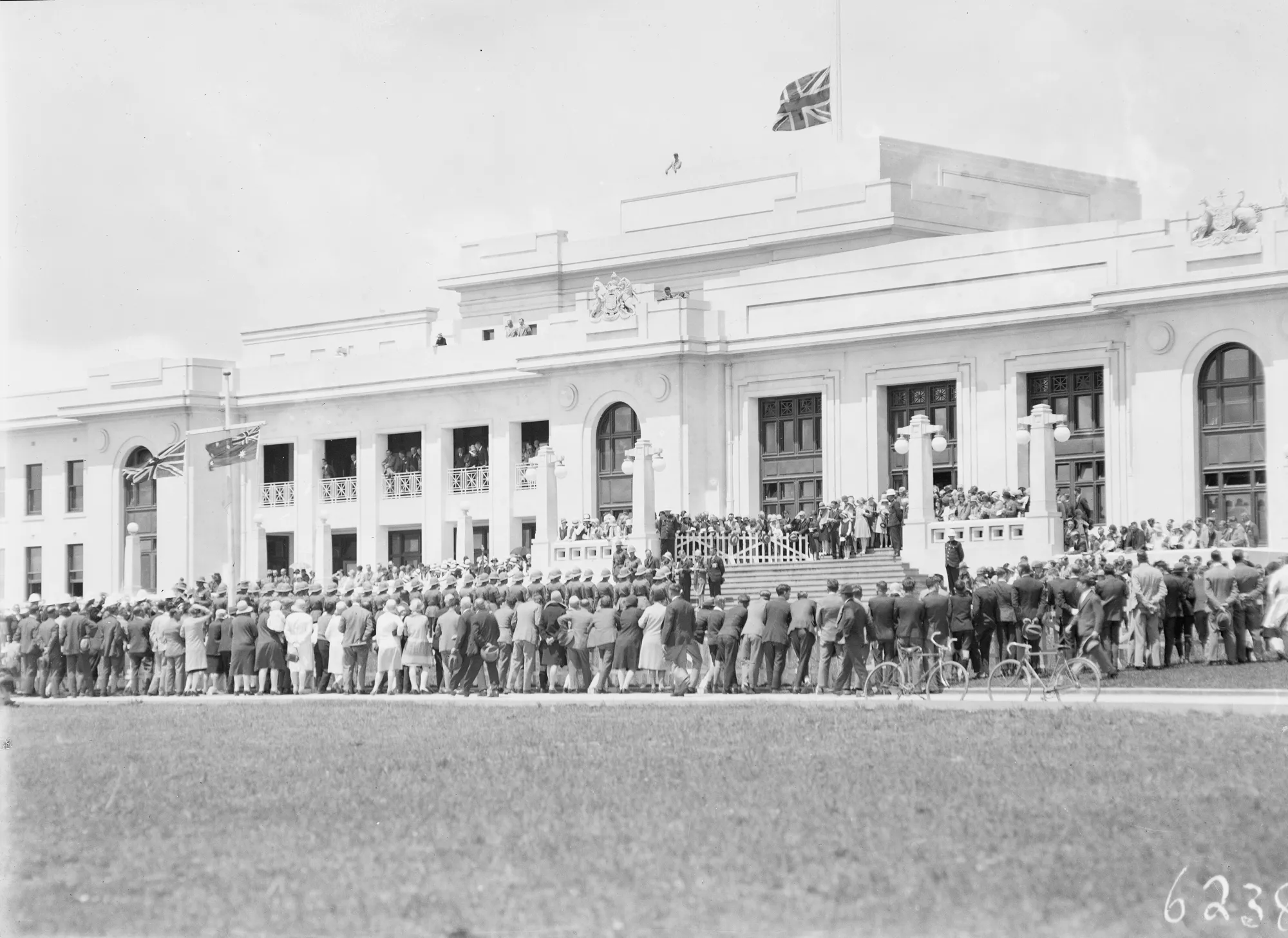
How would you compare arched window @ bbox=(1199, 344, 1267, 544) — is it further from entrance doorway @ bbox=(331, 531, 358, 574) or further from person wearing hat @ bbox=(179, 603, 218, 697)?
entrance doorway @ bbox=(331, 531, 358, 574)

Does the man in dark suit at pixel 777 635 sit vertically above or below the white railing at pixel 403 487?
below

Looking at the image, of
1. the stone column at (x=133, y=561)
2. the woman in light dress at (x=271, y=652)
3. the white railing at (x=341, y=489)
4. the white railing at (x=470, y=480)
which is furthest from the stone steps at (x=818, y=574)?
the stone column at (x=133, y=561)

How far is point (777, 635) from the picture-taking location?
82.0 feet

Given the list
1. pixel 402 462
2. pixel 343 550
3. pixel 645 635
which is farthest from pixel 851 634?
pixel 343 550

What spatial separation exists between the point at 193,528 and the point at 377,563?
624 centimetres

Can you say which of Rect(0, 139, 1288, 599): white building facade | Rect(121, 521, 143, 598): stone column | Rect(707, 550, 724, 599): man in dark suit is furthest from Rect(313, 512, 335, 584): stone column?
Rect(707, 550, 724, 599): man in dark suit

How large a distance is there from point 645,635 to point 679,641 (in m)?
0.52

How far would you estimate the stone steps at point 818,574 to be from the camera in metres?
36.1

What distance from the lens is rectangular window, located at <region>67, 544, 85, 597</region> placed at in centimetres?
5738

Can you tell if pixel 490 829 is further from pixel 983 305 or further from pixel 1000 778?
pixel 983 305

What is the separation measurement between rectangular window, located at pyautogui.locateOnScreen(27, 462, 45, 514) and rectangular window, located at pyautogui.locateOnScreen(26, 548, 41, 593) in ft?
3.93

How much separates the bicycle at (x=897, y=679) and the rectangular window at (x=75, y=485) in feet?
128

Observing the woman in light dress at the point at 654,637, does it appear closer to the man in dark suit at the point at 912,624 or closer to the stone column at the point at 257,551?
the man in dark suit at the point at 912,624

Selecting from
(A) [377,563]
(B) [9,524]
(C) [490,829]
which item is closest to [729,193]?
(A) [377,563]
